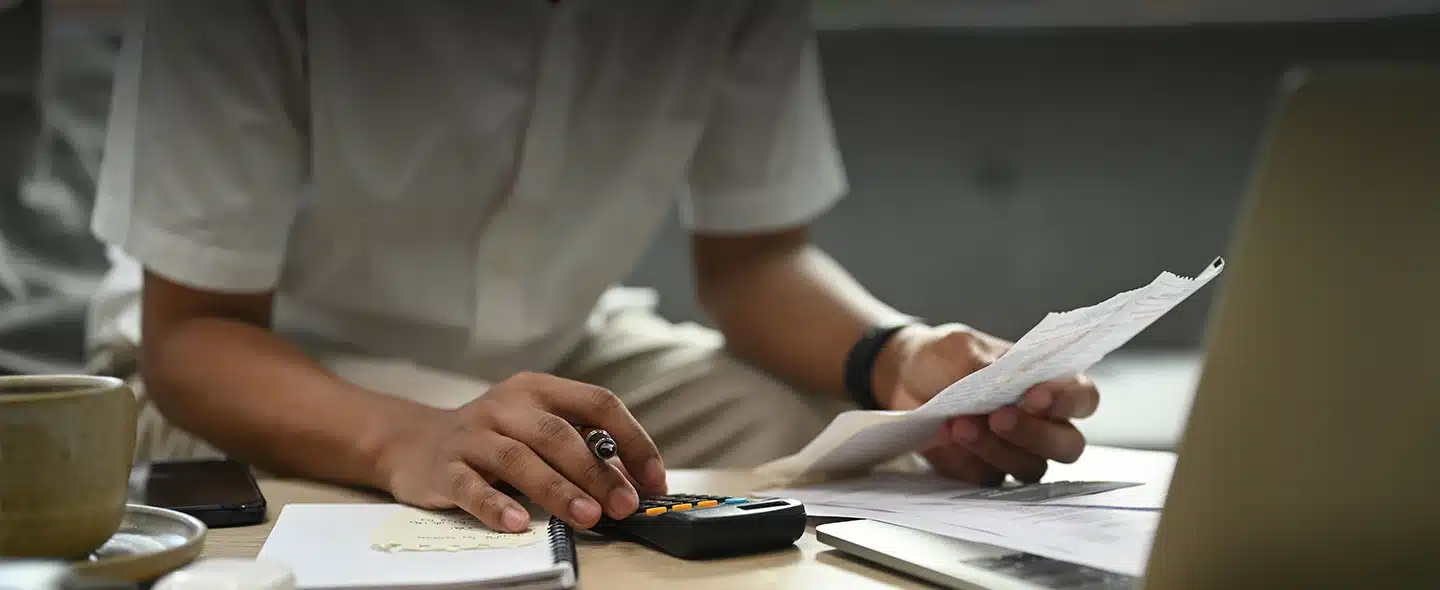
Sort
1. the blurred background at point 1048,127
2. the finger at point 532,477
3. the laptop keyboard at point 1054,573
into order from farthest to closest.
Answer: the blurred background at point 1048,127
the finger at point 532,477
the laptop keyboard at point 1054,573

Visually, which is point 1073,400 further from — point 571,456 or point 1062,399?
point 571,456

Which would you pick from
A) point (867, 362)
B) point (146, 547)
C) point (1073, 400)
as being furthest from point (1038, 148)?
point (146, 547)

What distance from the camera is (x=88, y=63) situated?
1.48 m

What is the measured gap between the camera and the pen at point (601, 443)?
58 cm

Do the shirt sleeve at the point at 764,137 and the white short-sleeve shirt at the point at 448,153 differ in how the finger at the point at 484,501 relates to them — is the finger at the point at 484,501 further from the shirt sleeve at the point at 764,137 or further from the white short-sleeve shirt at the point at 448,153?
the shirt sleeve at the point at 764,137

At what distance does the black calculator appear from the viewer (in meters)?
0.54

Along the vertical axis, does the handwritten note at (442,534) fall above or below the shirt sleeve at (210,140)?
below

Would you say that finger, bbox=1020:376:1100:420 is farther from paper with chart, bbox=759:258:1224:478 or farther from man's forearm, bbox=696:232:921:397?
man's forearm, bbox=696:232:921:397

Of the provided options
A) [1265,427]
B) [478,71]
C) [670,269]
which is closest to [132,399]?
[1265,427]

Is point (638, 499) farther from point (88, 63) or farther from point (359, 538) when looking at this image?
point (88, 63)

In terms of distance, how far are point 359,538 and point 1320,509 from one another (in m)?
0.39

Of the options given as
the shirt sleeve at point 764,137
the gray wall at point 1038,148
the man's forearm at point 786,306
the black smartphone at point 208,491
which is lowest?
the black smartphone at point 208,491

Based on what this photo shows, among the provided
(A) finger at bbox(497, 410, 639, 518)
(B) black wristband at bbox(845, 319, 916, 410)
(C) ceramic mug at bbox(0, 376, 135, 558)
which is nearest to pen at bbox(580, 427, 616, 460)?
(A) finger at bbox(497, 410, 639, 518)

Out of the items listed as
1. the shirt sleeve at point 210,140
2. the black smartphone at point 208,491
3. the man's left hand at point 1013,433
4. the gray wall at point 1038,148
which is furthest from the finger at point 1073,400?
the gray wall at point 1038,148
